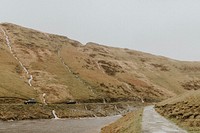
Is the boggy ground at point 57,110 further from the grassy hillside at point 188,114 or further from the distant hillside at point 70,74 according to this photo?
the grassy hillside at point 188,114

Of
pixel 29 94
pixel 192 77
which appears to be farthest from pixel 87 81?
pixel 192 77

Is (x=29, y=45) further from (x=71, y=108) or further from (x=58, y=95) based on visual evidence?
(x=71, y=108)

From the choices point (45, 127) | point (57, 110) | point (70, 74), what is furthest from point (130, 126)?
point (70, 74)

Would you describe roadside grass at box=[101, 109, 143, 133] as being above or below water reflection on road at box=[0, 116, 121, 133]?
above

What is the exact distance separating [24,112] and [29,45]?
87.0 m

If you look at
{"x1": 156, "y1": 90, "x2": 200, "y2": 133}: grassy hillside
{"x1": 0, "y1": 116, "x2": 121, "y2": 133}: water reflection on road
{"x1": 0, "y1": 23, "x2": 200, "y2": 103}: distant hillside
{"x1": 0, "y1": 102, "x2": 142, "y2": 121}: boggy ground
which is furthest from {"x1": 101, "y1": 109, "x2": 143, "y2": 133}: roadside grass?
{"x1": 0, "y1": 23, "x2": 200, "y2": 103}: distant hillside

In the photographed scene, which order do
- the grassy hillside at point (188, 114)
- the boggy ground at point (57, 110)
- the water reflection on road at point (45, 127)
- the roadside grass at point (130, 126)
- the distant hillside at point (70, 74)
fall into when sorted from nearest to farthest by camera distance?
1. the roadside grass at point (130, 126)
2. the grassy hillside at point (188, 114)
3. the water reflection on road at point (45, 127)
4. the boggy ground at point (57, 110)
5. the distant hillside at point (70, 74)

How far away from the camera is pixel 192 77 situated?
19900 cm

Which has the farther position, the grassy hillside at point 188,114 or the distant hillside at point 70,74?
the distant hillside at point 70,74

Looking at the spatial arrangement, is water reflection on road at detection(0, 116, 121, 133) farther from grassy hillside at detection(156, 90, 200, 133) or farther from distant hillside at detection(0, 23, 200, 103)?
distant hillside at detection(0, 23, 200, 103)

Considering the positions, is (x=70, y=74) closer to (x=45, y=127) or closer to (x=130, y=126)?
(x=45, y=127)

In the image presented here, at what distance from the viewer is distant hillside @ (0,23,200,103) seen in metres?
98.8

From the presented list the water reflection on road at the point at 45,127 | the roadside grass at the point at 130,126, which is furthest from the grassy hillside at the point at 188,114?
the water reflection on road at the point at 45,127

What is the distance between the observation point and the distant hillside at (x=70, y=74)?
98812 millimetres
